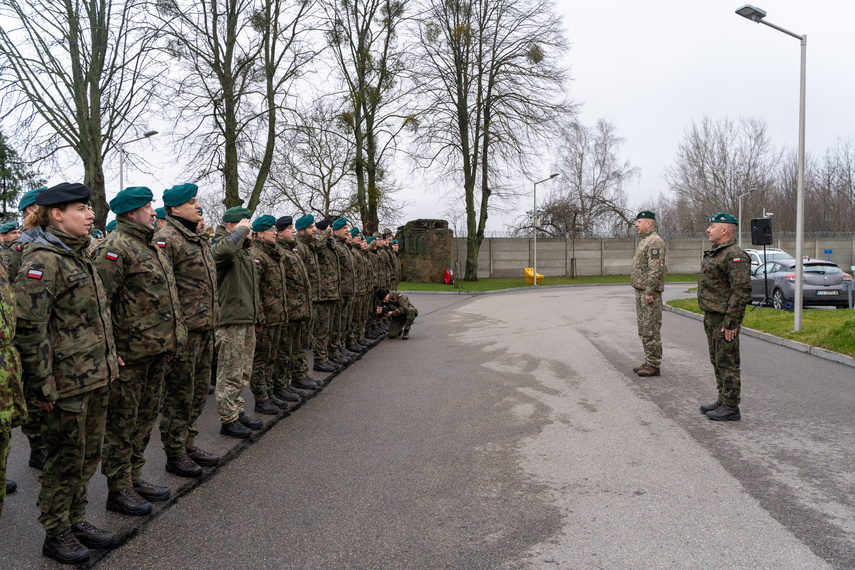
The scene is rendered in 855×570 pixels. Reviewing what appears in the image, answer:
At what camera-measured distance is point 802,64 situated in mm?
12523

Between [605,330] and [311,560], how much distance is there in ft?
36.3

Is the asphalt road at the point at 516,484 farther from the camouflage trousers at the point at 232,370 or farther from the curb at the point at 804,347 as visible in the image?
the curb at the point at 804,347

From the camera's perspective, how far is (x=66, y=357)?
10.7 ft

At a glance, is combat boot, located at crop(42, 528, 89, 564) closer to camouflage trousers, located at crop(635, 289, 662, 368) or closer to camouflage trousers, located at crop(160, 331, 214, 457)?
camouflage trousers, located at crop(160, 331, 214, 457)

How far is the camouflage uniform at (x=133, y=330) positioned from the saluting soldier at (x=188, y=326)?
0.36 metres

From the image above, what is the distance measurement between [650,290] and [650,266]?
0.35m

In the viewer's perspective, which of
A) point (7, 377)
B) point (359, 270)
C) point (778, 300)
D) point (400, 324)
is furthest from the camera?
point (778, 300)

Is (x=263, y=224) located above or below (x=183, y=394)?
above

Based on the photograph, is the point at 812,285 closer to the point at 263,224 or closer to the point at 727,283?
the point at 727,283

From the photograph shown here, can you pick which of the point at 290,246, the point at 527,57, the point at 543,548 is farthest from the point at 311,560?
the point at 527,57

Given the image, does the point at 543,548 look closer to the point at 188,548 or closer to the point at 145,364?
the point at 188,548

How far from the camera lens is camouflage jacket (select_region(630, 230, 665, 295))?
8.30 meters

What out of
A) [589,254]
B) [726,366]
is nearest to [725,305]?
[726,366]

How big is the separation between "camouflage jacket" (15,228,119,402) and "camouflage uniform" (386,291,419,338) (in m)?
8.97
